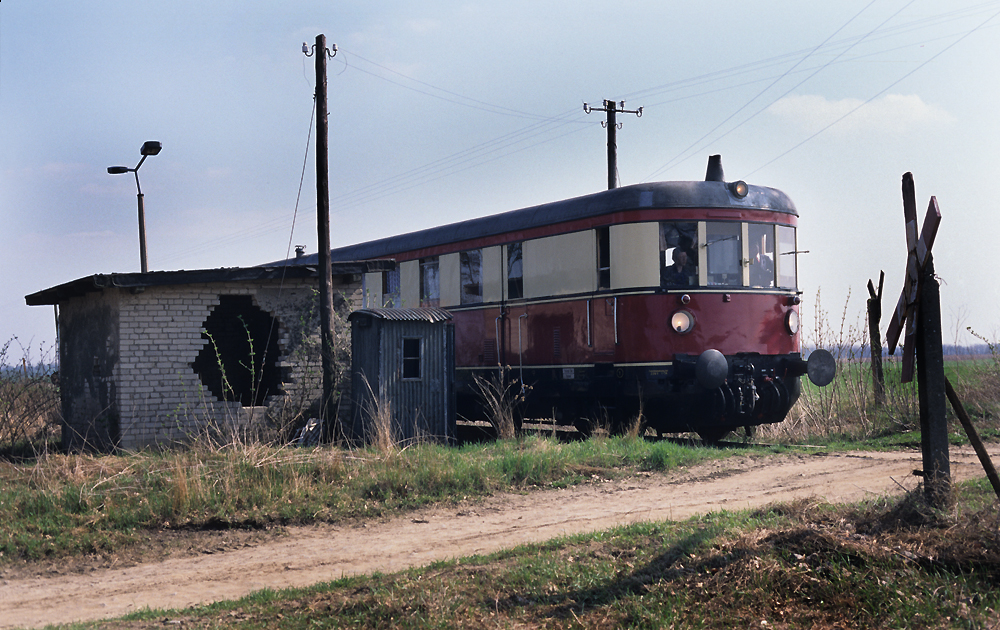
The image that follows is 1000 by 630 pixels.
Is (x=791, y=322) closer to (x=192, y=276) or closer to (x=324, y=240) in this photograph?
(x=324, y=240)

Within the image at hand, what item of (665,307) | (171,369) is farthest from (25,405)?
(665,307)

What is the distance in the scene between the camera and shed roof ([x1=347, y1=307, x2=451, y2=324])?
13738 mm

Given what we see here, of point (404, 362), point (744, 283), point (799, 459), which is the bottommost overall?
point (799, 459)

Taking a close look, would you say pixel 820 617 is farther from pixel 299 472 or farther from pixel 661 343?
pixel 661 343

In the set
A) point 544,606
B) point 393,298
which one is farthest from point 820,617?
point 393,298

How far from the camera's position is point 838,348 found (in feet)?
50.5

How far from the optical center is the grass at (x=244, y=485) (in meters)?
8.39

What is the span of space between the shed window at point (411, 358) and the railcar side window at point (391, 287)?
413 cm

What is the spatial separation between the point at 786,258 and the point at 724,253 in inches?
47.9

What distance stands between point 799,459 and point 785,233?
367 centimetres

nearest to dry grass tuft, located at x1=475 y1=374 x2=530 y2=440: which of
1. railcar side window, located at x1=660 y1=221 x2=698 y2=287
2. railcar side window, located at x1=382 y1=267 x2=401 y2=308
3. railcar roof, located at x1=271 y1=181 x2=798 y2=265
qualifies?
railcar roof, located at x1=271 y1=181 x2=798 y2=265

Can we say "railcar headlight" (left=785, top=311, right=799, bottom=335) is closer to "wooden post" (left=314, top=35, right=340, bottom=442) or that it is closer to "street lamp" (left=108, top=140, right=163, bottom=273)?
"wooden post" (left=314, top=35, right=340, bottom=442)

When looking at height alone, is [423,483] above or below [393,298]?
below

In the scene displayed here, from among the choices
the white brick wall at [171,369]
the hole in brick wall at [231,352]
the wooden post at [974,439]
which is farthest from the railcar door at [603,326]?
the wooden post at [974,439]
